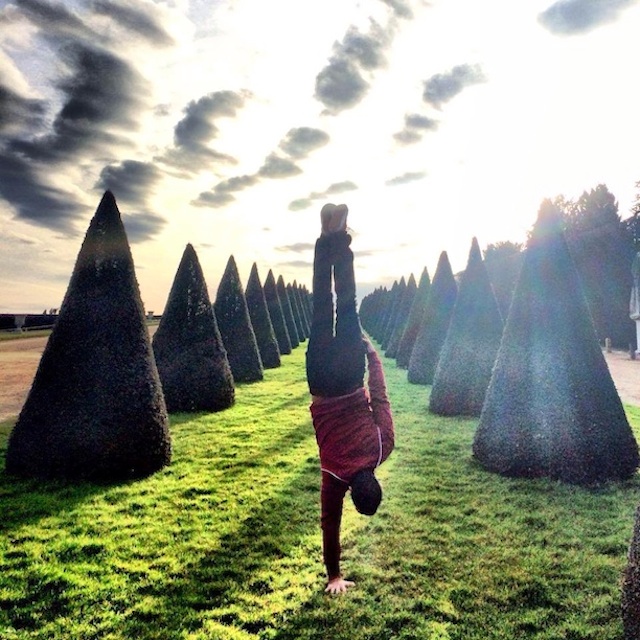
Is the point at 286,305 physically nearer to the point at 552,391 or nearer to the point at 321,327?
the point at 552,391

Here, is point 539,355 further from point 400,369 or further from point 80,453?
point 400,369

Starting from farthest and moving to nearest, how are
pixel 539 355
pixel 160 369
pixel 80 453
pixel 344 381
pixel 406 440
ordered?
1. pixel 160 369
2. pixel 406 440
3. pixel 539 355
4. pixel 80 453
5. pixel 344 381

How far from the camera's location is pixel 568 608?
13.5 feet

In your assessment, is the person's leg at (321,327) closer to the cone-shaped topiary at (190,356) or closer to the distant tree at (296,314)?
Answer: the cone-shaped topiary at (190,356)

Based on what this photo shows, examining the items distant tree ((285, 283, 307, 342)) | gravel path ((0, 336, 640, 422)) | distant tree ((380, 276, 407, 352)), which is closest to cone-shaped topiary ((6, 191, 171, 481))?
gravel path ((0, 336, 640, 422))

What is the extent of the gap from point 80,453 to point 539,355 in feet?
24.3

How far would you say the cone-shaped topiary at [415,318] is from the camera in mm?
21297

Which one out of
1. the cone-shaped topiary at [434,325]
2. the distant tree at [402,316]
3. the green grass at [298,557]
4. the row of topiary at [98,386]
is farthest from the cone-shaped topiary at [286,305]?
the green grass at [298,557]

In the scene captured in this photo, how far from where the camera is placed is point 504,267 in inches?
2090

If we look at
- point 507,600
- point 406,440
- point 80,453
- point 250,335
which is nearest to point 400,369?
point 250,335

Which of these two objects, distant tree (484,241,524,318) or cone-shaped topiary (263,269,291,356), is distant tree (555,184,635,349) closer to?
distant tree (484,241,524,318)

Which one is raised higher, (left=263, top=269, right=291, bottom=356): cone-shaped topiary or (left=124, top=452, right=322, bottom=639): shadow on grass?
(left=263, top=269, right=291, bottom=356): cone-shaped topiary

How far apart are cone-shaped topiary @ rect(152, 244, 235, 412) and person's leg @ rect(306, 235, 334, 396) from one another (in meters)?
8.91

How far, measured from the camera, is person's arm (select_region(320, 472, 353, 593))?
3.95m
